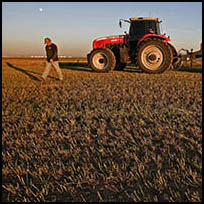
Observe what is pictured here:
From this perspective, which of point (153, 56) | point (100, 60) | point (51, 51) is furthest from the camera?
point (100, 60)

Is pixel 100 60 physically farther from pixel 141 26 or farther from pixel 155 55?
pixel 155 55

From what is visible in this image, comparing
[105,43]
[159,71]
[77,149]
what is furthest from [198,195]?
[105,43]

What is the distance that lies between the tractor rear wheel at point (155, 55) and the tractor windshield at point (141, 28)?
1.04 metres

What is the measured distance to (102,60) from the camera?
36.3ft

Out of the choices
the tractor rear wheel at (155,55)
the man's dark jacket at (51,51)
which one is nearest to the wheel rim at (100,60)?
the tractor rear wheel at (155,55)

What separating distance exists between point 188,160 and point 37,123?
2.33 metres

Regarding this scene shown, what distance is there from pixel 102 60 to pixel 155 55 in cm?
290

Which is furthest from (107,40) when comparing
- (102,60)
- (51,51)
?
(51,51)

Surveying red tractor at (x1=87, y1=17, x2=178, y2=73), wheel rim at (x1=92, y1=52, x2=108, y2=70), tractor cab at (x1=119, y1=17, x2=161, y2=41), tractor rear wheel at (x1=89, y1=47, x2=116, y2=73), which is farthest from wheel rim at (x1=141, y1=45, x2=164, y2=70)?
wheel rim at (x1=92, y1=52, x2=108, y2=70)

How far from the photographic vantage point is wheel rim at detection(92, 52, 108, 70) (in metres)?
10.8

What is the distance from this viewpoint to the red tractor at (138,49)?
Answer: 941cm

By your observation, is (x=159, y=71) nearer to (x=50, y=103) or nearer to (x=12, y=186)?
(x=50, y=103)

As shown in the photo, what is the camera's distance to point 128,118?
351 cm

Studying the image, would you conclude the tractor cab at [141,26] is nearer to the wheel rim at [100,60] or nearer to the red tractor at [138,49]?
the red tractor at [138,49]
